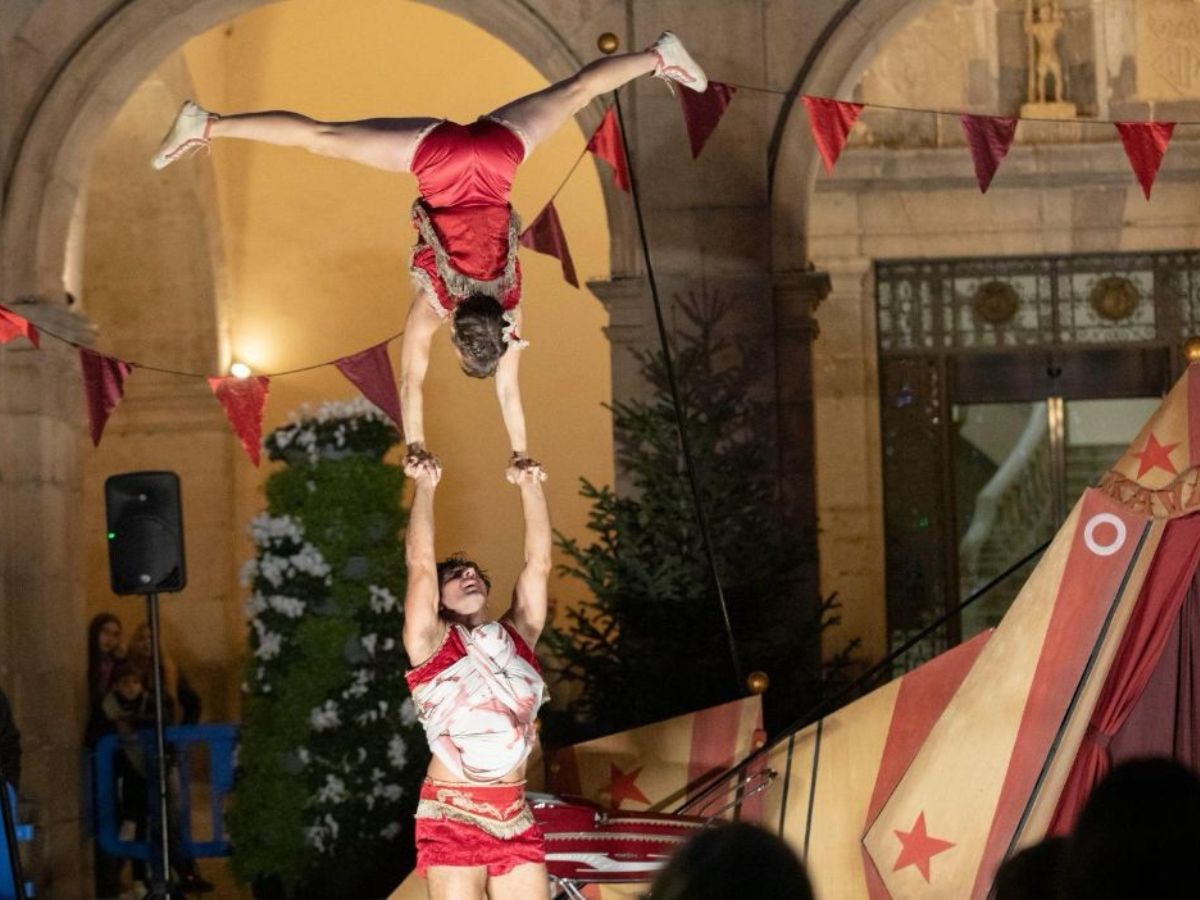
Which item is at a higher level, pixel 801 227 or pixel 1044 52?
pixel 1044 52

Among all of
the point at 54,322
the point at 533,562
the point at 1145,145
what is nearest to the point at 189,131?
the point at 533,562

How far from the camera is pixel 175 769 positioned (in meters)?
11.0

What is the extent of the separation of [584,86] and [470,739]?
6.12ft

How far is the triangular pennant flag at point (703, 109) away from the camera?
30.2ft

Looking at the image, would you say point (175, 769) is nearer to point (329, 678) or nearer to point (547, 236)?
point (329, 678)

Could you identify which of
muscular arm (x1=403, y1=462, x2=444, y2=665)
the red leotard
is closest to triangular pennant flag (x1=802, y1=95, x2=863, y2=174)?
the red leotard

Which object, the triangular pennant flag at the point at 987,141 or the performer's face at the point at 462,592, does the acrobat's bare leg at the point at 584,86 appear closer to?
the performer's face at the point at 462,592

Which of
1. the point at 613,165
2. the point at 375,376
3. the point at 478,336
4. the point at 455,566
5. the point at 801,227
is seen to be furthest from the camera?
the point at 801,227

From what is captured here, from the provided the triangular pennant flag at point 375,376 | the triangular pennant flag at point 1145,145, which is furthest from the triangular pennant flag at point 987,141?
the triangular pennant flag at point 375,376

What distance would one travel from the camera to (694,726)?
25.3 feet

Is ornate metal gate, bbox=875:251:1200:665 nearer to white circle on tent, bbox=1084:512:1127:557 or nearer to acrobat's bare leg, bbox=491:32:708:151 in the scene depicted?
white circle on tent, bbox=1084:512:1127:557

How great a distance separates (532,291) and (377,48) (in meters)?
1.85

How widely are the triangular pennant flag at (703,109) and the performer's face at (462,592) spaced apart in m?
3.35

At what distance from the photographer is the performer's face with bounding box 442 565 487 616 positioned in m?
6.21
